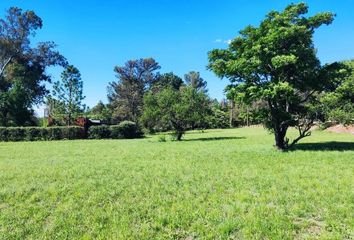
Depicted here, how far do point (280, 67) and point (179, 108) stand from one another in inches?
455

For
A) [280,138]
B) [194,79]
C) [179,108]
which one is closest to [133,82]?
[194,79]

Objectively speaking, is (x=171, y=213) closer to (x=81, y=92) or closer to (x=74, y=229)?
(x=74, y=229)

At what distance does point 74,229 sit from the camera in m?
4.28

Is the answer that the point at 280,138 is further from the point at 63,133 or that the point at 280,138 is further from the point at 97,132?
the point at 63,133

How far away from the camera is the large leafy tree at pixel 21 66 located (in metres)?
32.6

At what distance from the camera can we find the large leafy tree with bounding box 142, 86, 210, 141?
23.6 m

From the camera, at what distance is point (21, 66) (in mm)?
34844

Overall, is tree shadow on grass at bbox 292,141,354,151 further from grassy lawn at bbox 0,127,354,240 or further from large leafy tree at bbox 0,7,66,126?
large leafy tree at bbox 0,7,66,126

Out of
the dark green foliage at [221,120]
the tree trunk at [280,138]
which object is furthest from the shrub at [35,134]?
the dark green foliage at [221,120]

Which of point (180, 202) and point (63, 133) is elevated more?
point (63, 133)

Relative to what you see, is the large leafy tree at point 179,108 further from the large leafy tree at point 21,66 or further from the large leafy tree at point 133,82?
the large leafy tree at point 133,82

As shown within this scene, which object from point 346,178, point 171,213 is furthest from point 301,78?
point 171,213

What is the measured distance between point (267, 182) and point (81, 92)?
3065 cm

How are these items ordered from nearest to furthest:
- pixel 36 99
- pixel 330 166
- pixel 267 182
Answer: pixel 267 182
pixel 330 166
pixel 36 99
